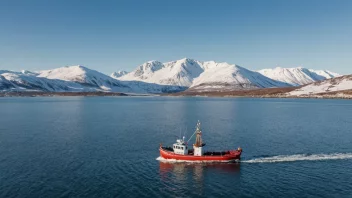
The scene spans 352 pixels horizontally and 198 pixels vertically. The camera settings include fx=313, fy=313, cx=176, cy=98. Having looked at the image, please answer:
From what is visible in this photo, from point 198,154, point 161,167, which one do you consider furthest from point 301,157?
point 161,167

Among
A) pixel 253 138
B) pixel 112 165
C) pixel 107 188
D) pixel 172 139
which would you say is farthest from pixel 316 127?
pixel 107 188

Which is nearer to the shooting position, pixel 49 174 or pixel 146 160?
pixel 49 174

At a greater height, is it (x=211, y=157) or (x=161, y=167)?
(x=211, y=157)

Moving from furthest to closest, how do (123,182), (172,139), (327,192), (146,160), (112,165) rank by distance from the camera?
1. (172,139)
2. (146,160)
3. (112,165)
4. (123,182)
5. (327,192)

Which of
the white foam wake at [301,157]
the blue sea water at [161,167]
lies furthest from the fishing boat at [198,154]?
the white foam wake at [301,157]

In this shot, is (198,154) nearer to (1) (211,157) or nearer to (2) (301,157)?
(1) (211,157)

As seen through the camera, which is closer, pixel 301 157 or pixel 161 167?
pixel 161 167

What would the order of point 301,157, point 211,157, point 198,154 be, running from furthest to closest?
point 301,157, point 198,154, point 211,157

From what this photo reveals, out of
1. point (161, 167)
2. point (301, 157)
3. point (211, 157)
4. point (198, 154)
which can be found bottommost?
point (161, 167)

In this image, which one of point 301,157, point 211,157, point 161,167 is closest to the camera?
point 161,167

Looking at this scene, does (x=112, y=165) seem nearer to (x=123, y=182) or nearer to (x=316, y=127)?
(x=123, y=182)

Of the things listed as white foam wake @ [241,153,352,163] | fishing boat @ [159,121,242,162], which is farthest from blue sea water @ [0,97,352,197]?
fishing boat @ [159,121,242,162]
